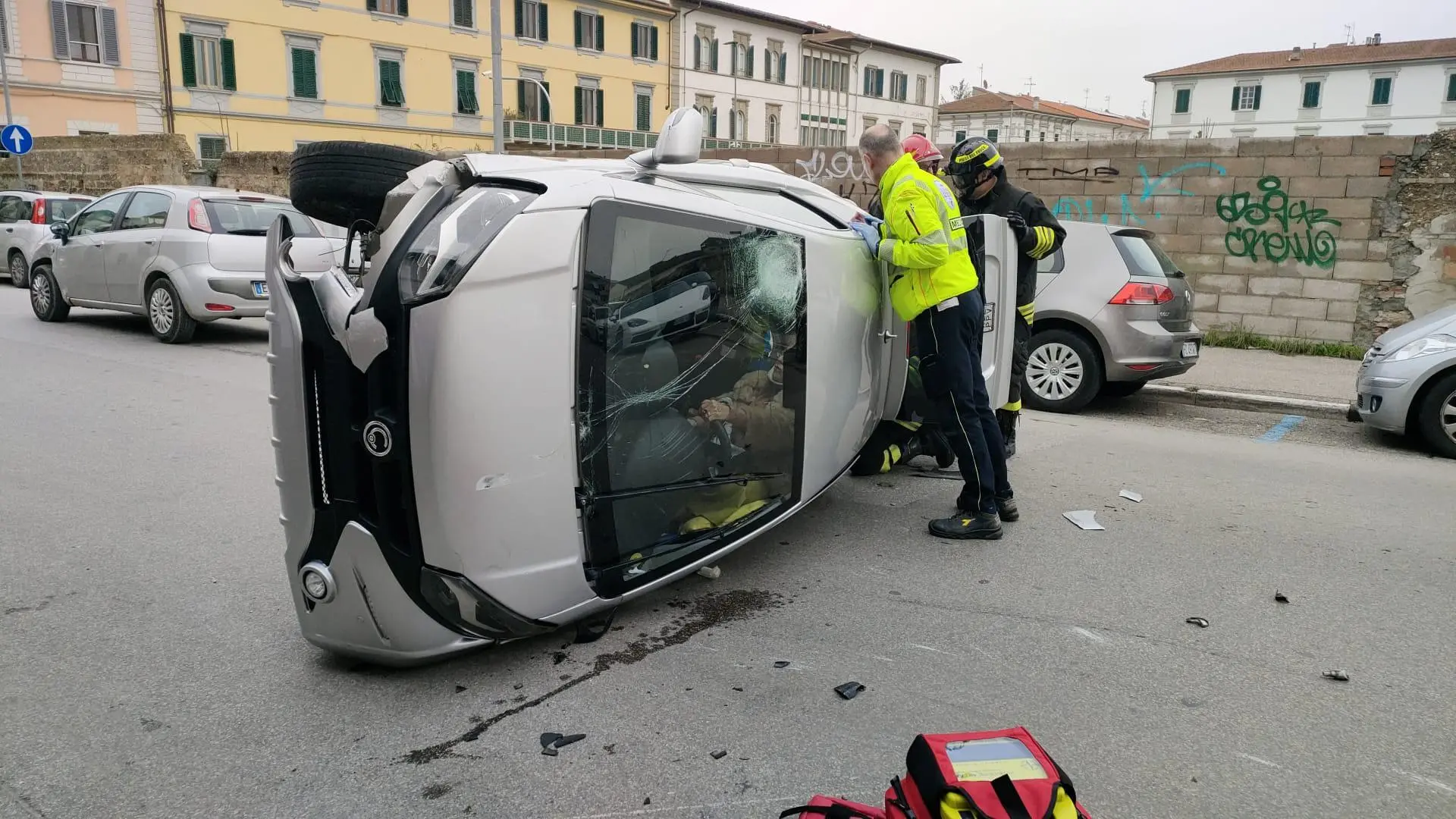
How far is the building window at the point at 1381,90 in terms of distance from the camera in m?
63.6

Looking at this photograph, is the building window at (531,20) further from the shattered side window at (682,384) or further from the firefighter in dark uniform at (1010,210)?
the shattered side window at (682,384)

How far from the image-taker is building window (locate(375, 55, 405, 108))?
1641 inches

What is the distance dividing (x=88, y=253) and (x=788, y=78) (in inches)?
1942

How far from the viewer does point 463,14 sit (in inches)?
1713

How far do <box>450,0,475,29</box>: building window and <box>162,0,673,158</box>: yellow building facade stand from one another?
0.05 meters

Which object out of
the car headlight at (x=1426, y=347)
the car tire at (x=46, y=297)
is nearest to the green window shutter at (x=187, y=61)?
the car tire at (x=46, y=297)

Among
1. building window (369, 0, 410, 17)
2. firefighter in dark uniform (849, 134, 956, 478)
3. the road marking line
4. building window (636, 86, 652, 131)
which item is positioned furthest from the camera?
building window (636, 86, 652, 131)

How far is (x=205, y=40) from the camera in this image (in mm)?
37219

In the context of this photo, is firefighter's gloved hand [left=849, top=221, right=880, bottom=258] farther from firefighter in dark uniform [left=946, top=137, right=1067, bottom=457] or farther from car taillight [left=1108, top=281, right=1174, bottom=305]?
car taillight [left=1108, top=281, right=1174, bottom=305]

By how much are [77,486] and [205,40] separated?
1544 inches

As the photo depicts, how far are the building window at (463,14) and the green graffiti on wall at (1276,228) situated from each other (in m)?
39.8

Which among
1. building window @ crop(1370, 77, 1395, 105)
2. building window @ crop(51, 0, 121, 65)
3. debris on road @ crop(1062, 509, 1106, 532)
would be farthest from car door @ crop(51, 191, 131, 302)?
building window @ crop(1370, 77, 1395, 105)

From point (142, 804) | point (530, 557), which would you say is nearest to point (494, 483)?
point (530, 557)

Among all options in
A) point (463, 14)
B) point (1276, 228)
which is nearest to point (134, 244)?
point (1276, 228)
